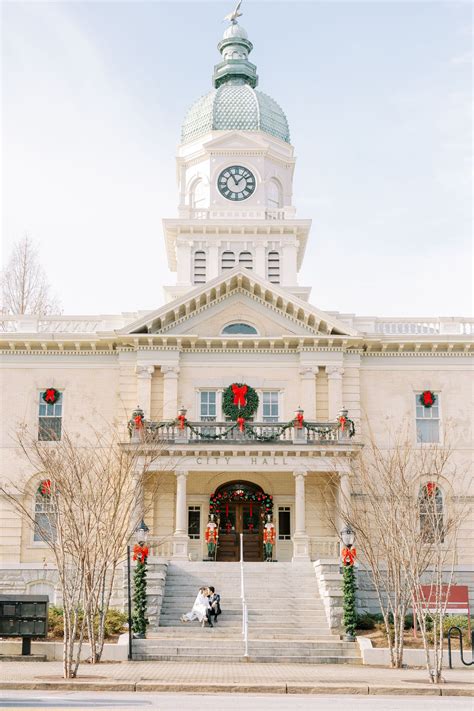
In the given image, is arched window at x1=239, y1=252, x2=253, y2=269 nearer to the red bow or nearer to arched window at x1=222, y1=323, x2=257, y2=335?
arched window at x1=222, y1=323, x2=257, y2=335

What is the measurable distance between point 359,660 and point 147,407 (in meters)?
15.2

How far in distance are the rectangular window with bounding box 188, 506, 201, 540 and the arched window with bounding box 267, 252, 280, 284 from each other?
12.4 m

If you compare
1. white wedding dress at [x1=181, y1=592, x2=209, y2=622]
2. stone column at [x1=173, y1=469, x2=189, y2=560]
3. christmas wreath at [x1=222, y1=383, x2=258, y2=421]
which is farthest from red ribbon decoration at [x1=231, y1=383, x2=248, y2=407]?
white wedding dress at [x1=181, y1=592, x2=209, y2=622]

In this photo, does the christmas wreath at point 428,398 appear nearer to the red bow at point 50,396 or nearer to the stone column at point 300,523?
the stone column at point 300,523

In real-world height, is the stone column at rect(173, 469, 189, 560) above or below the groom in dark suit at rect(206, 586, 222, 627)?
above

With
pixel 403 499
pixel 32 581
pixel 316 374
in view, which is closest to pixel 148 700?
pixel 403 499

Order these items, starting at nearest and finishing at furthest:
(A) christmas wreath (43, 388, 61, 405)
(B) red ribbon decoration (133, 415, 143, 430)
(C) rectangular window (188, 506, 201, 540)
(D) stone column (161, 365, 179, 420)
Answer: (B) red ribbon decoration (133, 415, 143, 430)
(C) rectangular window (188, 506, 201, 540)
(D) stone column (161, 365, 179, 420)
(A) christmas wreath (43, 388, 61, 405)

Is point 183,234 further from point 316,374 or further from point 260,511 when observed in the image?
point 260,511

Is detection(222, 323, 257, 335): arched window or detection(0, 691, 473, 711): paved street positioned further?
detection(222, 323, 257, 335): arched window

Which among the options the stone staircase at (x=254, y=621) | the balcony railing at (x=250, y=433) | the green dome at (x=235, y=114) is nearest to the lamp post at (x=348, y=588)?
the stone staircase at (x=254, y=621)

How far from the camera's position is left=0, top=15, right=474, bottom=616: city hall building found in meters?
35.3

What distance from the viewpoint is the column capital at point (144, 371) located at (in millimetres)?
37469

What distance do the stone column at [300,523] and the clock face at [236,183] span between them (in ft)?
53.9

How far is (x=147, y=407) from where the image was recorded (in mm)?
37156
